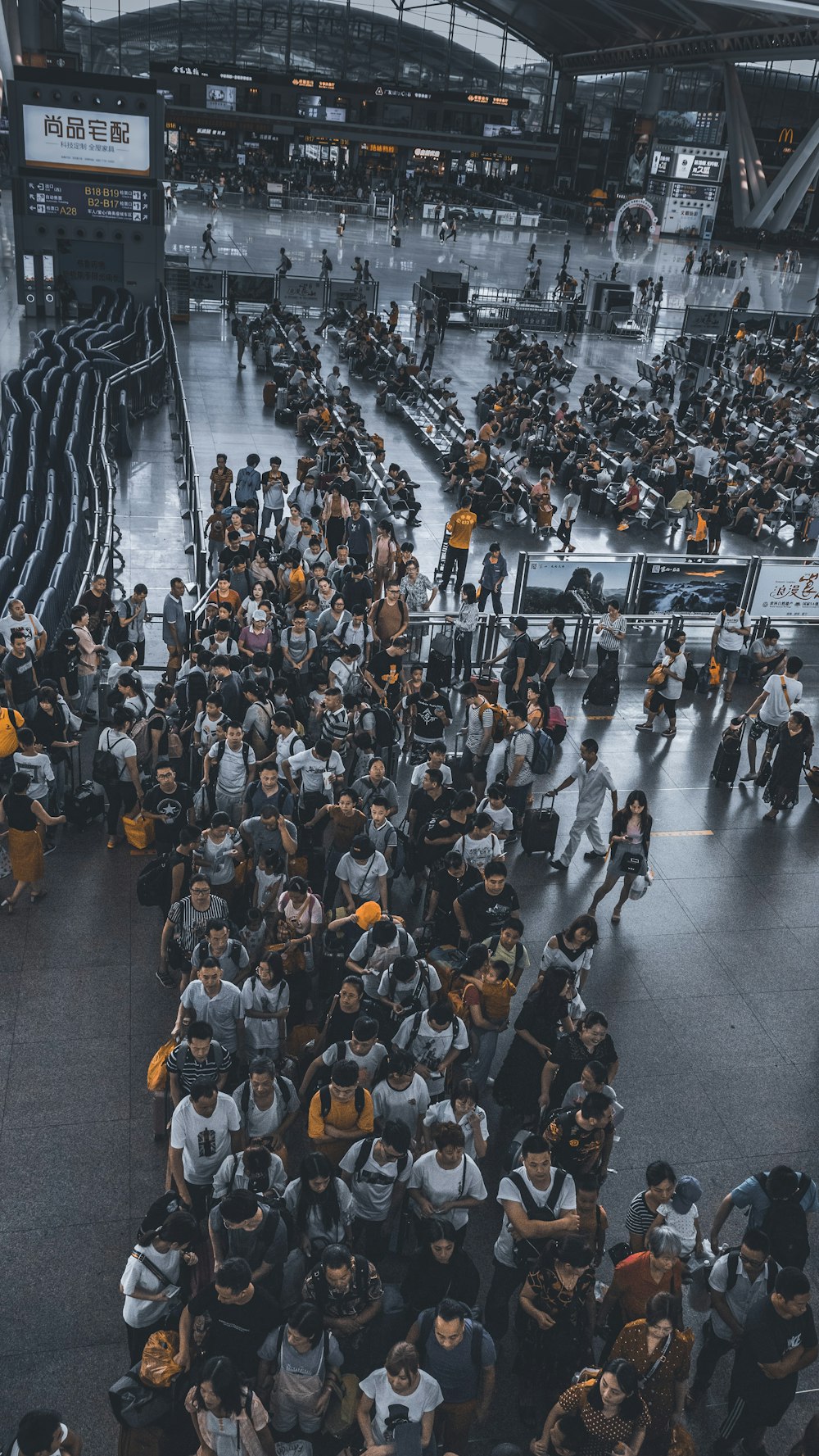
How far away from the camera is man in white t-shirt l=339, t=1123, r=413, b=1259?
214 inches

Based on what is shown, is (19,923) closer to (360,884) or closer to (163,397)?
(360,884)

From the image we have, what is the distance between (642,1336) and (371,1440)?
121 cm

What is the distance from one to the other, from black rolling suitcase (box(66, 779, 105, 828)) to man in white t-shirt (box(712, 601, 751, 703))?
7892 millimetres

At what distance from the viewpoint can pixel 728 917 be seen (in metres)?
9.78

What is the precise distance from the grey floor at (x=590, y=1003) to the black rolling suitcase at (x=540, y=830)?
0.15 m

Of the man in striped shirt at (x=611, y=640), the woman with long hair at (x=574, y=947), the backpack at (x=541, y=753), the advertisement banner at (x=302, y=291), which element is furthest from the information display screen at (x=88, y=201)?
the woman with long hair at (x=574, y=947)

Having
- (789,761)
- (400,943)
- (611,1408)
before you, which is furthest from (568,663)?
(611,1408)

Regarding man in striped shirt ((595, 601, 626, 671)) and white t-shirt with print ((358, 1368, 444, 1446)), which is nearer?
white t-shirt with print ((358, 1368, 444, 1446))

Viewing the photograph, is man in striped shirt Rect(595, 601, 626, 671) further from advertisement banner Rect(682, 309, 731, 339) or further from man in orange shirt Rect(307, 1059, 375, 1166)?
advertisement banner Rect(682, 309, 731, 339)

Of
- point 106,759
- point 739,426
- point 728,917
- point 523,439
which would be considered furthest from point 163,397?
point 728,917

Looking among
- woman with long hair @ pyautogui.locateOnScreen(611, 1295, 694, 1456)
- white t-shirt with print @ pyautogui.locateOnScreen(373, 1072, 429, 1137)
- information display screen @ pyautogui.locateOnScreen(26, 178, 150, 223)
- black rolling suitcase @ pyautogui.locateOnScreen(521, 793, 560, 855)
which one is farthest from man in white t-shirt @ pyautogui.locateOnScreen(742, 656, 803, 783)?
information display screen @ pyautogui.locateOnScreen(26, 178, 150, 223)

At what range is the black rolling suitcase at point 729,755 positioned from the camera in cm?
1169

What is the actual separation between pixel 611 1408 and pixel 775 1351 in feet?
3.25

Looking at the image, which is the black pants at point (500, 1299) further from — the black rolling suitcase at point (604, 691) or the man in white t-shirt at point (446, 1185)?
the black rolling suitcase at point (604, 691)
